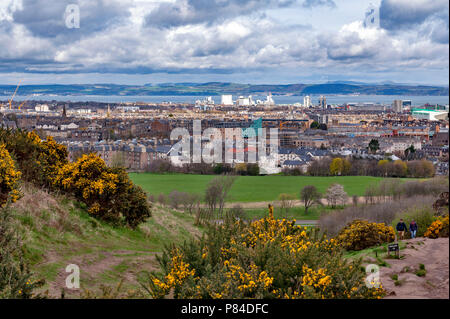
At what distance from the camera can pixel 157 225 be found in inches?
602

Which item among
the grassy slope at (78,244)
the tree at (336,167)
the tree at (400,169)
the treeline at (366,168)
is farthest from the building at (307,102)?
the grassy slope at (78,244)

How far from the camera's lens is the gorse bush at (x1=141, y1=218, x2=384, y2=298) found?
5570 millimetres

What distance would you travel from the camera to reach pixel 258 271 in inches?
238

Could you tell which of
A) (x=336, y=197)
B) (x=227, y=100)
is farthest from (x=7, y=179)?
(x=227, y=100)

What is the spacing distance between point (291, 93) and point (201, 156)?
119 ft

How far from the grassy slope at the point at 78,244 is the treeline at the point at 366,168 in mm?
39015

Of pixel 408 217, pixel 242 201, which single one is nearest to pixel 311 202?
pixel 242 201

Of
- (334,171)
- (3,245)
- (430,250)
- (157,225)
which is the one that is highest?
(3,245)

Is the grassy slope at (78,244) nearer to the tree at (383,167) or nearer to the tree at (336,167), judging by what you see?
the tree at (383,167)

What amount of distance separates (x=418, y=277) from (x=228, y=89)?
344 ft

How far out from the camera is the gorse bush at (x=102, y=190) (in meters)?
12.9

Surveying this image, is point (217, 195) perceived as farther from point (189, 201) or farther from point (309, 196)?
point (309, 196)

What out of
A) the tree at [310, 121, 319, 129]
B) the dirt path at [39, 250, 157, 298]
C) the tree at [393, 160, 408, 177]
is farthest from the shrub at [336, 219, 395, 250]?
→ the tree at [310, 121, 319, 129]
